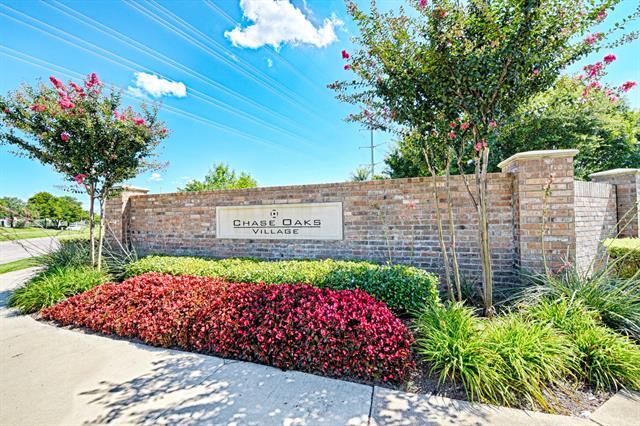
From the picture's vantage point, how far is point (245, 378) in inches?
97.3

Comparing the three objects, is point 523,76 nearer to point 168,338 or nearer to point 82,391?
point 168,338

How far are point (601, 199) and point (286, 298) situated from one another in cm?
537

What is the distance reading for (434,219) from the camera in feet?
14.9

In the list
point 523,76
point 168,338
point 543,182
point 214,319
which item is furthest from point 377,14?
point 168,338

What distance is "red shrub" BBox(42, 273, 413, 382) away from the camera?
8.20ft

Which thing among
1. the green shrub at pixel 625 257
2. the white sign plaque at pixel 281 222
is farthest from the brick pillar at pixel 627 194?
the white sign plaque at pixel 281 222

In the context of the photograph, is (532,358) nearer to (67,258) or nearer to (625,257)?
(625,257)

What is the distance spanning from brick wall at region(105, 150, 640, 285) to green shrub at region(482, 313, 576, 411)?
165 centimetres

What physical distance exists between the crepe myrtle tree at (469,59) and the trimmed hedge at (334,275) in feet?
2.90

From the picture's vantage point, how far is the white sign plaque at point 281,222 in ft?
17.0

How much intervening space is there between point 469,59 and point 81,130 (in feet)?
19.3

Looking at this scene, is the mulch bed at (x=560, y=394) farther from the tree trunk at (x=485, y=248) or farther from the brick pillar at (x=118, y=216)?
the brick pillar at (x=118, y=216)

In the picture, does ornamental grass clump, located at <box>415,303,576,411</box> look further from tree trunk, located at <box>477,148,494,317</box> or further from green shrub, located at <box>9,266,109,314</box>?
green shrub, located at <box>9,266,109,314</box>

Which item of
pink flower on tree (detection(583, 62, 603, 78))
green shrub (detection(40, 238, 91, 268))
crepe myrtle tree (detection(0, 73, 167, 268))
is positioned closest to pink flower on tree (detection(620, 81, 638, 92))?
pink flower on tree (detection(583, 62, 603, 78))
